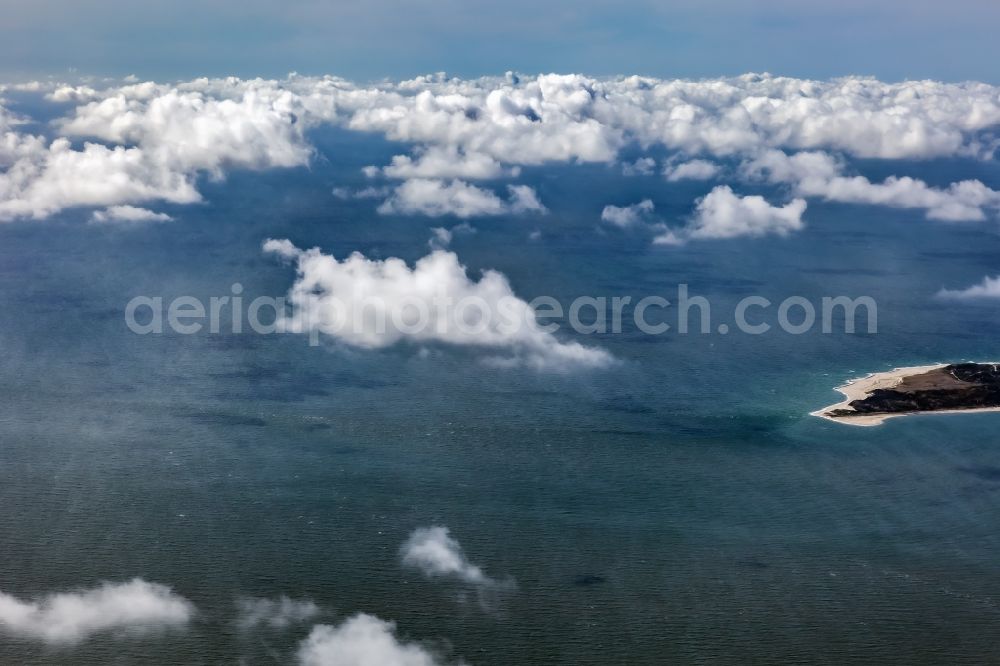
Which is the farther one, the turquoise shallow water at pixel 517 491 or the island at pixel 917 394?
the island at pixel 917 394

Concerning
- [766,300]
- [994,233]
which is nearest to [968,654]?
[766,300]

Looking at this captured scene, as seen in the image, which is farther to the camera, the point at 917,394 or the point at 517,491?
the point at 917,394

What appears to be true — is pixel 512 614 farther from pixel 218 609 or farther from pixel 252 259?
pixel 252 259

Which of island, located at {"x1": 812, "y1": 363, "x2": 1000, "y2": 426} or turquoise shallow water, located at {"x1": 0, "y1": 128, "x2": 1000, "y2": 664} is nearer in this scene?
turquoise shallow water, located at {"x1": 0, "y1": 128, "x2": 1000, "y2": 664}

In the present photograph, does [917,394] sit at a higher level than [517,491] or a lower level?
higher
